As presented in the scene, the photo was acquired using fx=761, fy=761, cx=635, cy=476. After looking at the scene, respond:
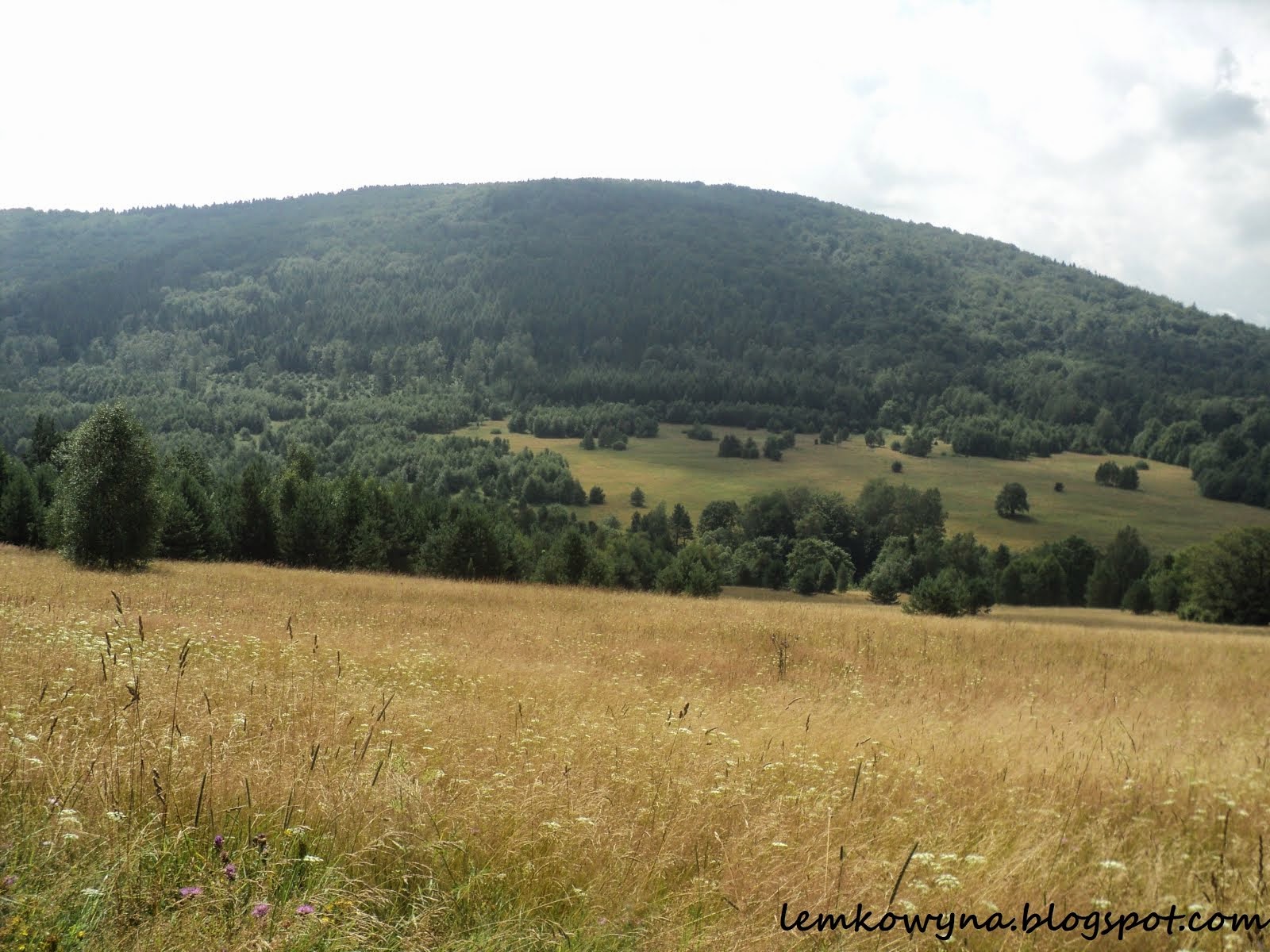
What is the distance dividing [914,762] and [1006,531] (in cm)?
13513

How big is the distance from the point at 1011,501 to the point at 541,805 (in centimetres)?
14948

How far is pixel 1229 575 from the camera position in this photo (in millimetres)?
48812

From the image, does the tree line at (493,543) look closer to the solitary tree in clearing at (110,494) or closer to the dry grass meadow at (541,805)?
the solitary tree in clearing at (110,494)

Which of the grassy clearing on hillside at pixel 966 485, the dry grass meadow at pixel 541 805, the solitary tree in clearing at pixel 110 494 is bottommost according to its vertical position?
the grassy clearing on hillside at pixel 966 485

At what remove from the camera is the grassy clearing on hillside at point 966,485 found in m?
130

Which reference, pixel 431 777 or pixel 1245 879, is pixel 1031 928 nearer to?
pixel 1245 879

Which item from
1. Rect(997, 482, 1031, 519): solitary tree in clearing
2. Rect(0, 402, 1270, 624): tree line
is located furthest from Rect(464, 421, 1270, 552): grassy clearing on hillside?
Rect(0, 402, 1270, 624): tree line

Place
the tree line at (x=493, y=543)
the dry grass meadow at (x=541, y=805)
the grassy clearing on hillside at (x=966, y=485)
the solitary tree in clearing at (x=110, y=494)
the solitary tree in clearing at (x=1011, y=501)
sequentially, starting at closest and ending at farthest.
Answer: the dry grass meadow at (x=541, y=805), the solitary tree in clearing at (x=110, y=494), the tree line at (x=493, y=543), the grassy clearing on hillside at (x=966, y=485), the solitary tree in clearing at (x=1011, y=501)

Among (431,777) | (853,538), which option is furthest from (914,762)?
(853,538)

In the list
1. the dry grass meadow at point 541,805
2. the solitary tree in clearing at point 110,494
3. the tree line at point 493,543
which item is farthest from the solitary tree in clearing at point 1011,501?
the dry grass meadow at point 541,805

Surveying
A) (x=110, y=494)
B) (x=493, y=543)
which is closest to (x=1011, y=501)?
(x=493, y=543)

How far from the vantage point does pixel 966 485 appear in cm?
16100

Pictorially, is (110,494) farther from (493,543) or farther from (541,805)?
(541,805)

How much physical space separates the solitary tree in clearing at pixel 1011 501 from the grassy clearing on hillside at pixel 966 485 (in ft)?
5.79
